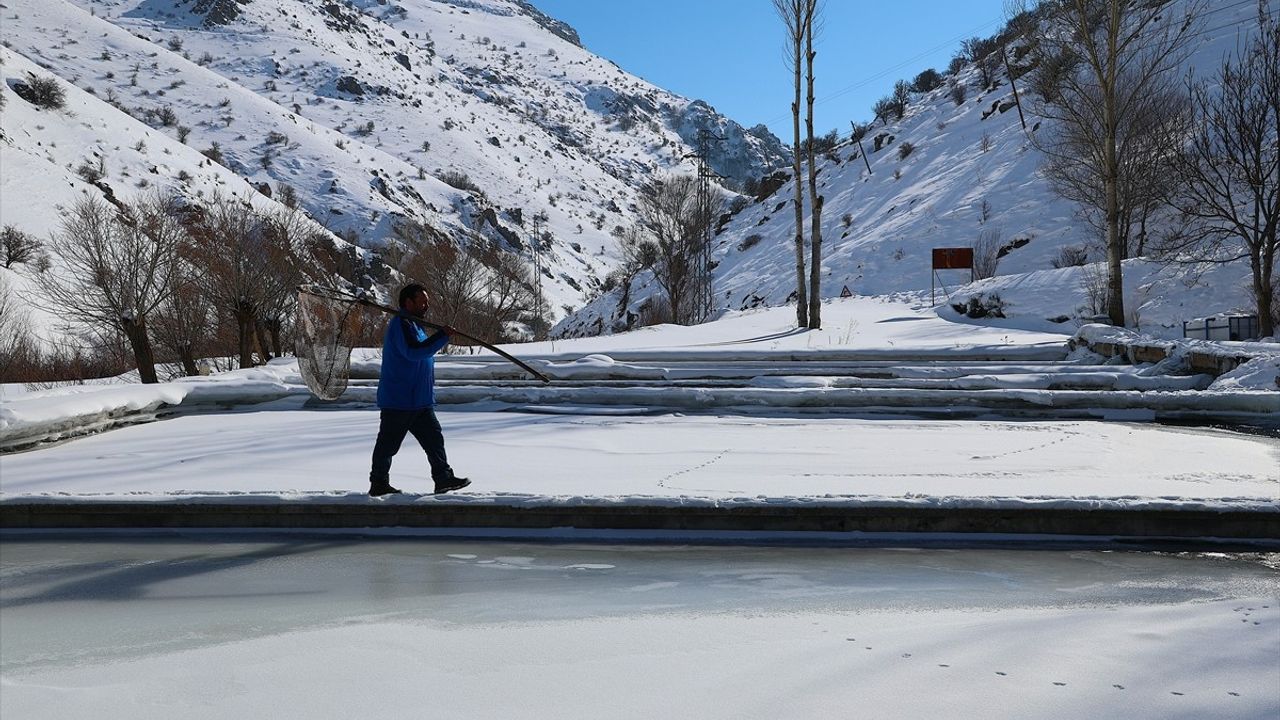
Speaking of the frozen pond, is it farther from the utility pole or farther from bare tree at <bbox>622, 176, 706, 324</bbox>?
the utility pole

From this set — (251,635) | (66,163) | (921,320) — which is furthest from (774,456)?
(66,163)

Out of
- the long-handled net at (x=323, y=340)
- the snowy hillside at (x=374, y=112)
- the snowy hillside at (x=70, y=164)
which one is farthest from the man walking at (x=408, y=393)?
the snowy hillside at (x=374, y=112)

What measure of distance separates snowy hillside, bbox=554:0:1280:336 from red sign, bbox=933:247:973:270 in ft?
3.38

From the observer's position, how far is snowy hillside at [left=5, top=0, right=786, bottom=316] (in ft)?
222

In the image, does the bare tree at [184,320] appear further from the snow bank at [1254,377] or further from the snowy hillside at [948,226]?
the snow bank at [1254,377]

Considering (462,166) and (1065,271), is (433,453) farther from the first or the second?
(462,166)

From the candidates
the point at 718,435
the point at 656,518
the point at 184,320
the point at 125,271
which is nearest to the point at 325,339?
the point at 718,435

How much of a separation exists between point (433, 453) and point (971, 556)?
3239 millimetres

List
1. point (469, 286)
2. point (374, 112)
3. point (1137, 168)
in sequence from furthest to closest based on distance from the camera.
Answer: point (374, 112)
point (469, 286)
point (1137, 168)

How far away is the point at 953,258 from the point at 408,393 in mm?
28300

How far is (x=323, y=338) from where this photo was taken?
7.71m

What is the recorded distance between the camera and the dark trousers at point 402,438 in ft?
17.6

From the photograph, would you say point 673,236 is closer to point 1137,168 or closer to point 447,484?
point 1137,168

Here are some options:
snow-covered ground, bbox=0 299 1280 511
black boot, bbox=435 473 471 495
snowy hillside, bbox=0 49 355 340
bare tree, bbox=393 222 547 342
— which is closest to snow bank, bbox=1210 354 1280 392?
snow-covered ground, bbox=0 299 1280 511
